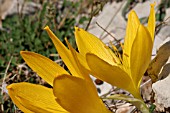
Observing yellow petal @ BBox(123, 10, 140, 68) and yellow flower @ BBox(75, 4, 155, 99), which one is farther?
yellow petal @ BBox(123, 10, 140, 68)

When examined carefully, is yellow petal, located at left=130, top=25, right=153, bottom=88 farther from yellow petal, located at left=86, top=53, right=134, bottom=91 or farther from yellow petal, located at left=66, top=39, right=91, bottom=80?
yellow petal, located at left=66, top=39, right=91, bottom=80

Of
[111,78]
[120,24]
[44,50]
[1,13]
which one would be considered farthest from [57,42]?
[1,13]

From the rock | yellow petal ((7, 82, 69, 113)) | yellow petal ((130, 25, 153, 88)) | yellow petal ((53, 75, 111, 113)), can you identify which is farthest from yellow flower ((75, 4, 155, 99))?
the rock

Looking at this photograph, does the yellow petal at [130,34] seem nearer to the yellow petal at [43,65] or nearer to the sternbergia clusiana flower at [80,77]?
the sternbergia clusiana flower at [80,77]

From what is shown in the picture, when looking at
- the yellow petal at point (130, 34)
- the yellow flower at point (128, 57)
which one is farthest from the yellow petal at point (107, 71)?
the yellow petal at point (130, 34)

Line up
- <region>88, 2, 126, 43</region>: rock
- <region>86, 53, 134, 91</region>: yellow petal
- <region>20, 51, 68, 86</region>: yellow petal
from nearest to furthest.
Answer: <region>86, 53, 134, 91</region>: yellow petal < <region>20, 51, 68, 86</region>: yellow petal < <region>88, 2, 126, 43</region>: rock

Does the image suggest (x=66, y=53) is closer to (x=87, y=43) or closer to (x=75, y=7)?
(x=87, y=43)

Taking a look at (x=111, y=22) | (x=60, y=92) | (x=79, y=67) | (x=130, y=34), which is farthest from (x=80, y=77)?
(x=111, y=22)
